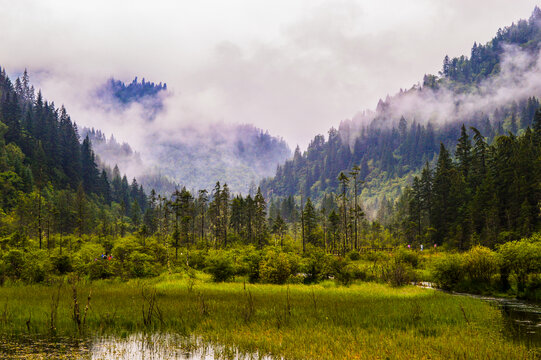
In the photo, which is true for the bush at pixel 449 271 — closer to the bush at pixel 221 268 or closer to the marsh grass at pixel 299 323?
the marsh grass at pixel 299 323

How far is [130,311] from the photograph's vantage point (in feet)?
61.7

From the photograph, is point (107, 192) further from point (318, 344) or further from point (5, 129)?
point (318, 344)

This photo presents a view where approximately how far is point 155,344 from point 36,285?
2079cm

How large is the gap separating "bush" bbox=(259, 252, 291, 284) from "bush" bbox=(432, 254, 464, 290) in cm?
1650

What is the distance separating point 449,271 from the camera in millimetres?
35188

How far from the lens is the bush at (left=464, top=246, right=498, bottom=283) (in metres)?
32.8

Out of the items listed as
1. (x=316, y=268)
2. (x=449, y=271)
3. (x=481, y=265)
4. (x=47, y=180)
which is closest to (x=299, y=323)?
(x=316, y=268)

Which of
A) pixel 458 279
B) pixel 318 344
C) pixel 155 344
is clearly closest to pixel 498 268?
pixel 458 279

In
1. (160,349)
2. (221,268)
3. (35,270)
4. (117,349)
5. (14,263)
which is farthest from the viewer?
(221,268)

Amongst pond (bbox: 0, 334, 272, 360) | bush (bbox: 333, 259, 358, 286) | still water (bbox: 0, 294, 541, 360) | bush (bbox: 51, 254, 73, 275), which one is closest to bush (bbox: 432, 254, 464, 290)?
bush (bbox: 333, 259, 358, 286)

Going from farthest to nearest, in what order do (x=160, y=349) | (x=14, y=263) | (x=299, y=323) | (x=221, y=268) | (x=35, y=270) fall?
(x=221, y=268) < (x=14, y=263) < (x=35, y=270) < (x=299, y=323) < (x=160, y=349)

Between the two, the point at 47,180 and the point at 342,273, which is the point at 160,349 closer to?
the point at 342,273

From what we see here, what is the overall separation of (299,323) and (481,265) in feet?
84.3

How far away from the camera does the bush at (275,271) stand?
34312 mm
